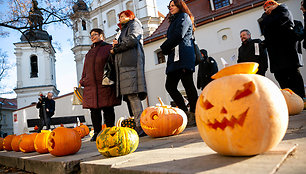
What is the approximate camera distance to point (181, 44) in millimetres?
3297

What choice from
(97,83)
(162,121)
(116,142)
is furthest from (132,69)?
(116,142)

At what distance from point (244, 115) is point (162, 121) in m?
1.64

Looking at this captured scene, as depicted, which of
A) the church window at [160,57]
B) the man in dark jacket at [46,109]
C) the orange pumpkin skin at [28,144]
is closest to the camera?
the orange pumpkin skin at [28,144]

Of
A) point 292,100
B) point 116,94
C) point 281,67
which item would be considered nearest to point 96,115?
point 116,94

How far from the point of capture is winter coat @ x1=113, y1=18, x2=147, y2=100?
10.6ft

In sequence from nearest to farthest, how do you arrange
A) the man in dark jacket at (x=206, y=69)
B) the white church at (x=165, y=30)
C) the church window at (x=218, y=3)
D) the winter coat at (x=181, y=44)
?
the winter coat at (x=181, y=44)
the man in dark jacket at (x=206, y=69)
the white church at (x=165, y=30)
the church window at (x=218, y=3)

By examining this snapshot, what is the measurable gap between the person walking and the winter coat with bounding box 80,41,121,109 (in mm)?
977

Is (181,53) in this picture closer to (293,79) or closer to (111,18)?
(293,79)

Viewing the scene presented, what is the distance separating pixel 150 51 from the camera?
56.4ft

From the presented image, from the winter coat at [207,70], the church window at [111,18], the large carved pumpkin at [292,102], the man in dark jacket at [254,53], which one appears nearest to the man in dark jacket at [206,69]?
the winter coat at [207,70]

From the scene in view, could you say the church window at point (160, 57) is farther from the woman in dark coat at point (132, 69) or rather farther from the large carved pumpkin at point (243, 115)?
the large carved pumpkin at point (243, 115)

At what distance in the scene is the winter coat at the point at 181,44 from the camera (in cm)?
325

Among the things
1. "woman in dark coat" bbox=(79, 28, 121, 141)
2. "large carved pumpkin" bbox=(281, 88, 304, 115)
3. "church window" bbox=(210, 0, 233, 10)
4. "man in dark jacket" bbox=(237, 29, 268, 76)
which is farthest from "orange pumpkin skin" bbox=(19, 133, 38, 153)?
"church window" bbox=(210, 0, 233, 10)

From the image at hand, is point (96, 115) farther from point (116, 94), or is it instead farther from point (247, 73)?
point (247, 73)
